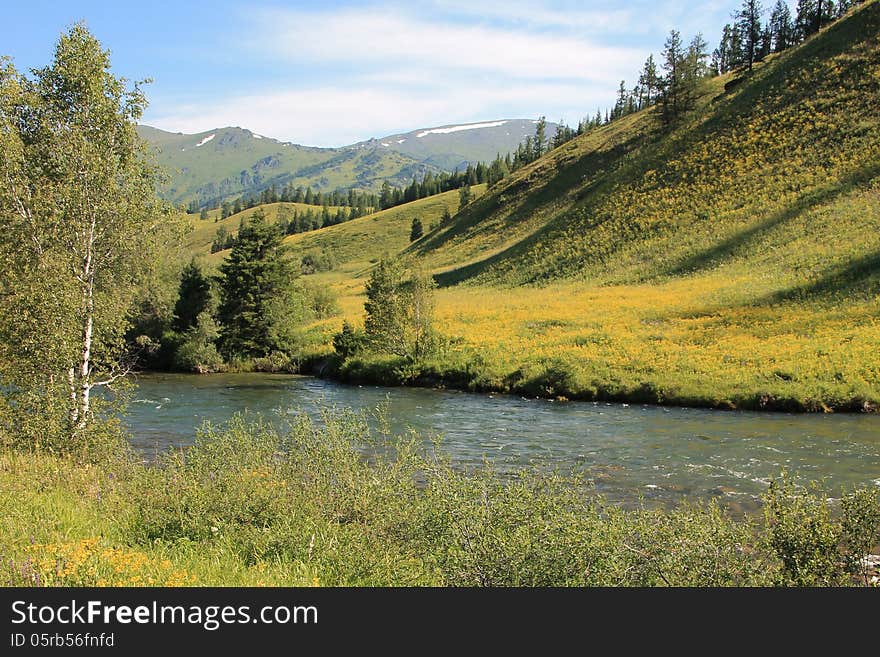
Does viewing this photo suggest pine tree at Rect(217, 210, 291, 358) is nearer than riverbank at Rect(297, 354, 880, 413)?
No

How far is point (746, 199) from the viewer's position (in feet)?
226

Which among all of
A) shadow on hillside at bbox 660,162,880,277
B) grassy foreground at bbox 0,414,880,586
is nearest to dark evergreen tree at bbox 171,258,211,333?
shadow on hillside at bbox 660,162,880,277

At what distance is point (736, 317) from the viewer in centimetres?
4256

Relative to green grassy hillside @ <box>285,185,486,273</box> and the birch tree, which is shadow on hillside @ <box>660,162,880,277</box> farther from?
green grassy hillside @ <box>285,185,486,273</box>

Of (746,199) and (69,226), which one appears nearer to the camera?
(69,226)

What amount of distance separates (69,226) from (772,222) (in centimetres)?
6086

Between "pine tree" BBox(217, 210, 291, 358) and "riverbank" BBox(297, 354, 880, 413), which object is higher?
"pine tree" BBox(217, 210, 291, 358)

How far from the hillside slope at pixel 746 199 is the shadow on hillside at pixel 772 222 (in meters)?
0.18

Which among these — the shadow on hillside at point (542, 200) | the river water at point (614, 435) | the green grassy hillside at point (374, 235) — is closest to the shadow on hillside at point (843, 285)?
the river water at point (614, 435)

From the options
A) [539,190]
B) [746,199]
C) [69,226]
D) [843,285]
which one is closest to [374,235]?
[539,190]

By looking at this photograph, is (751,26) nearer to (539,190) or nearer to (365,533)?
(539,190)

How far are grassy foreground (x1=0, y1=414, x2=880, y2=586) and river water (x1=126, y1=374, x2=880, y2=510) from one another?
431cm

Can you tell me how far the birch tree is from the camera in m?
14.8

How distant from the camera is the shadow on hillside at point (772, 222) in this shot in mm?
60469
